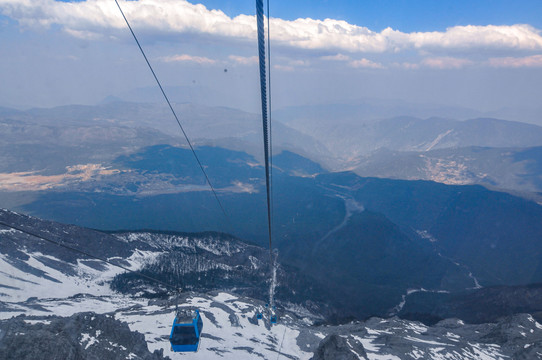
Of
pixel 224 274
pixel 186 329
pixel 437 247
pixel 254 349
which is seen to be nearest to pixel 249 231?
pixel 224 274

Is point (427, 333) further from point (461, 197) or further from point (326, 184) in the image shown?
point (326, 184)

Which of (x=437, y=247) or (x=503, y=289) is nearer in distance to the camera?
(x=503, y=289)

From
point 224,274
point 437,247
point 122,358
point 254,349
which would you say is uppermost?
point 122,358

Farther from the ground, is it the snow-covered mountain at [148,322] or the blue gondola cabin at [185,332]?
the blue gondola cabin at [185,332]

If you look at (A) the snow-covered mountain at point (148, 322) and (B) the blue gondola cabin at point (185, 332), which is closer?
(A) the snow-covered mountain at point (148, 322)

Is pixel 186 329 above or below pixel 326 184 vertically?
above
